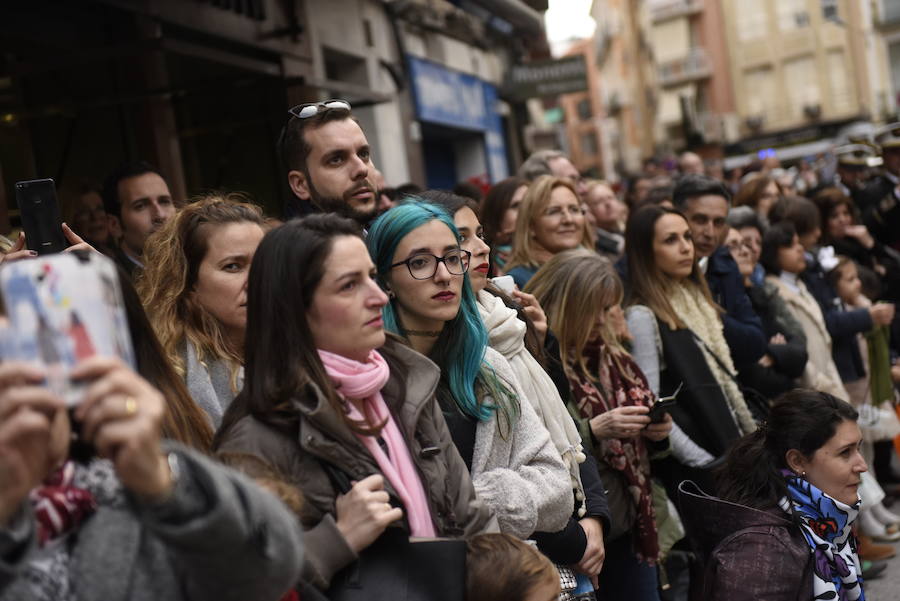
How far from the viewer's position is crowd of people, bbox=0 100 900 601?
6.32 feet

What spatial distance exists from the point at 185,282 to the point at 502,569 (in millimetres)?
1533

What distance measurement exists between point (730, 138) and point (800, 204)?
46.8m

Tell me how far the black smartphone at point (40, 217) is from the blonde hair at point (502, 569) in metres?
1.27

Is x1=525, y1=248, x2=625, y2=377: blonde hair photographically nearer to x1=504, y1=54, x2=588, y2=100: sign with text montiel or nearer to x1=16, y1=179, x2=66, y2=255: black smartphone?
x1=16, y1=179, x2=66, y2=255: black smartphone

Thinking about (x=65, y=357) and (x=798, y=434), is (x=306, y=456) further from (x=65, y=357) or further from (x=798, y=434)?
(x=798, y=434)

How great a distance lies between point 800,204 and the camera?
852 centimetres

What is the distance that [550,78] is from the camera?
16.0m

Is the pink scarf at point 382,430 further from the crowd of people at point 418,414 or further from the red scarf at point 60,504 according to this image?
the red scarf at point 60,504

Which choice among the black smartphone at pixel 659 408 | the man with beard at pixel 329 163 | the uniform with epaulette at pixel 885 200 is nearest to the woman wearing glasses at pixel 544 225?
the black smartphone at pixel 659 408

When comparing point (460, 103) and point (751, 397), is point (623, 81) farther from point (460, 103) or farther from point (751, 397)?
point (751, 397)

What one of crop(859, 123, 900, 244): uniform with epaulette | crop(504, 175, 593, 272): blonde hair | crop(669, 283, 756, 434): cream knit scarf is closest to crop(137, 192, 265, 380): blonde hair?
crop(504, 175, 593, 272): blonde hair

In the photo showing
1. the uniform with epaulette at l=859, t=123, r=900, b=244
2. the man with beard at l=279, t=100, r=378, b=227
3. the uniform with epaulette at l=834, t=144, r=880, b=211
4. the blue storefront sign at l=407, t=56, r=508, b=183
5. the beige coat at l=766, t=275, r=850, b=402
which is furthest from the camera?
the blue storefront sign at l=407, t=56, r=508, b=183

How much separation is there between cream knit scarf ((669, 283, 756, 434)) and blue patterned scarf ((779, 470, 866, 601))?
63.5 inches

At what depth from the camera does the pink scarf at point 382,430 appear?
2.79 metres
